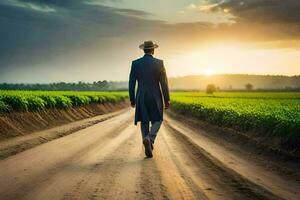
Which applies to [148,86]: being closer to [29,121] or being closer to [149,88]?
[149,88]

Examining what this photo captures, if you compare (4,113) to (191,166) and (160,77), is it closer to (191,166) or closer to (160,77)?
(160,77)

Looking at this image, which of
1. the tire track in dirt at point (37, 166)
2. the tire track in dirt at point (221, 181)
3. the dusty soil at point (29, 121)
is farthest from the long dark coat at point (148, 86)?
the dusty soil at point (29, 121)

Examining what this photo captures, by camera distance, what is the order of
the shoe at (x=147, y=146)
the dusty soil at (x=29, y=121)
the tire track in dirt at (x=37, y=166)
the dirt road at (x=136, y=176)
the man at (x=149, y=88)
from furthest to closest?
1. the dusty soil at (x=29, y=121)
2. the man at (x=149, y=88)
3. the shoe at (x=147, y=146)
4. the tire track in dirt at (x=37, y=166)
5. the dirt road at (x=136, y=176)

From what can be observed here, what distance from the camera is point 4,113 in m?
19.8

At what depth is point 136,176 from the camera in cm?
849

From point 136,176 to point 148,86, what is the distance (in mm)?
3883

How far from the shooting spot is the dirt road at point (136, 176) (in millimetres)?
7016

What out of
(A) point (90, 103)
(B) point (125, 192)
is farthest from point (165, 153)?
(A) point (90, 103)

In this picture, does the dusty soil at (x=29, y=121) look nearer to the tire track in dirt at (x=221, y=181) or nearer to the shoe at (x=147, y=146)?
the shoe at (x=147, y=146)

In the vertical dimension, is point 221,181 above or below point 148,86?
below

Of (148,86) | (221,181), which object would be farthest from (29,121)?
(221,181)

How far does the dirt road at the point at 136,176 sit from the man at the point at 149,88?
882 millimetres

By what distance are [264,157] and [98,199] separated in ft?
23.2

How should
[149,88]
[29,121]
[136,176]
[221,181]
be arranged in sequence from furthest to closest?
[29,121] < [149,88] < [136,176] < [221,181]
